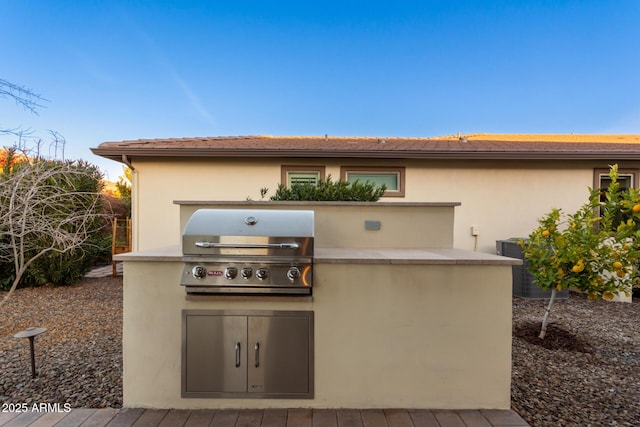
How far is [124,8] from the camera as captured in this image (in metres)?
7.09

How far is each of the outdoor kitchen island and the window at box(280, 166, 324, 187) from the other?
3966mm

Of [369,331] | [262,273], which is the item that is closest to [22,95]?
[262,273]

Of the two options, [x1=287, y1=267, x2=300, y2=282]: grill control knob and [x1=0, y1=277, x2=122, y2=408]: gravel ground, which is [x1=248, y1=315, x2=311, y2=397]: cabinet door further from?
[x1=0, y1=277, x2=122, y2=408]: gravel ground

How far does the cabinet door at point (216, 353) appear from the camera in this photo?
2072 mm

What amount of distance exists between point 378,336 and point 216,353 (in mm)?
1244

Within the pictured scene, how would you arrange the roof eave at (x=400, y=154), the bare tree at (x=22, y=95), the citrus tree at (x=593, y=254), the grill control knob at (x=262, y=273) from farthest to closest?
1. the roof eave at (x=400, y=154)
2. the citrus tree at (x=593, y=254)
3. the bare tree at (x=22, y=95)
4. the grill control knob at (x=262, y=273)

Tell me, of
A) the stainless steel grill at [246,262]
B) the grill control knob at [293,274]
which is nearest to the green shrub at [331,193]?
the stainless steel grill at [246,262]

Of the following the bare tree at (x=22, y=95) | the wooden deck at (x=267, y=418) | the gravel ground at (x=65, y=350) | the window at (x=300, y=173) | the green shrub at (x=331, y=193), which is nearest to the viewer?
the wooden deck at (x=267, y=418)

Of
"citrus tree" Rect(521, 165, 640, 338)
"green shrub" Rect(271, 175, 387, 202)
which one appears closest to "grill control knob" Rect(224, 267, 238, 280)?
"green shrub" Rect(271, 175, 387, 202)

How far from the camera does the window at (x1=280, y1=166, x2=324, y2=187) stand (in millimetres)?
5891

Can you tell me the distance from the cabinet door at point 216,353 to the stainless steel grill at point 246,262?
0.25 meters

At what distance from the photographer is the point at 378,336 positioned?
2.11 metres

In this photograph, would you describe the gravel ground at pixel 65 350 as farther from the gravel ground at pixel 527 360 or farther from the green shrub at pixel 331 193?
the green shrub at pixel 331 193

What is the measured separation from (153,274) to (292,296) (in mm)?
1091
